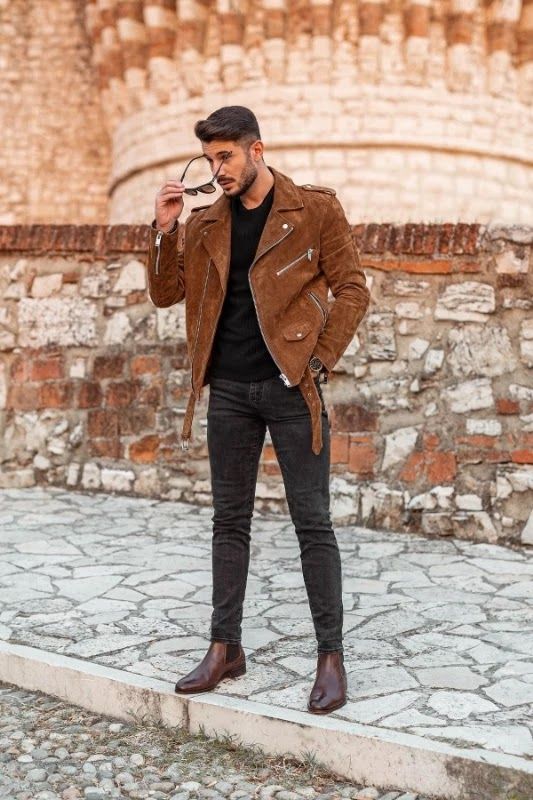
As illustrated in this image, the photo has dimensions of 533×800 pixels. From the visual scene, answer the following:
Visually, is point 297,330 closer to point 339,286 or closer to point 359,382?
point 339,286

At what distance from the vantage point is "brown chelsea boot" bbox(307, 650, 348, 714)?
3027 mm

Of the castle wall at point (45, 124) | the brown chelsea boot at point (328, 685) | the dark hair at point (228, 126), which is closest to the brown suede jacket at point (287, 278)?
the dark hair at point (228, 126)

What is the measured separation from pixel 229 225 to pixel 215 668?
148 centimetres

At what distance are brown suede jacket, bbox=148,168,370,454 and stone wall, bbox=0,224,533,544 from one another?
2.83 meters

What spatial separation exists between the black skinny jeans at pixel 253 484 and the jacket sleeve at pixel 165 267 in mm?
344

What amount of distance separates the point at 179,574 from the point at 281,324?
7.22 feet

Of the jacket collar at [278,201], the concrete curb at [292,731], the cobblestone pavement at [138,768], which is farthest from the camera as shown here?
the jacket collar at [278,201]

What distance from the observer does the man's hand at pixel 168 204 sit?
10.1 feet

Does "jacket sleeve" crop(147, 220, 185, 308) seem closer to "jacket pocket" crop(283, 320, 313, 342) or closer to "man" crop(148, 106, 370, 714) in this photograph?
"man" crop(148, 106, 370, 714)

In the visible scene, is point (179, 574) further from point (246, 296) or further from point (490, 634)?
point (246, 296)

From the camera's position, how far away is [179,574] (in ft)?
16.0

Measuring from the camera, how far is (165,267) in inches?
128

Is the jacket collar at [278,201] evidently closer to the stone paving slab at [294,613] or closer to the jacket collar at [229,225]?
the jacket collar at [229,225]

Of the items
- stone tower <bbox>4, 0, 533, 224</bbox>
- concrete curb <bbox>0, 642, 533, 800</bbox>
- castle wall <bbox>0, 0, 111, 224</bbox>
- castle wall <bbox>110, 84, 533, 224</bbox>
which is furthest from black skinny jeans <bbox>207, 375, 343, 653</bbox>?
castle wall <bbox>0, 0, 111, 224</bbox>
